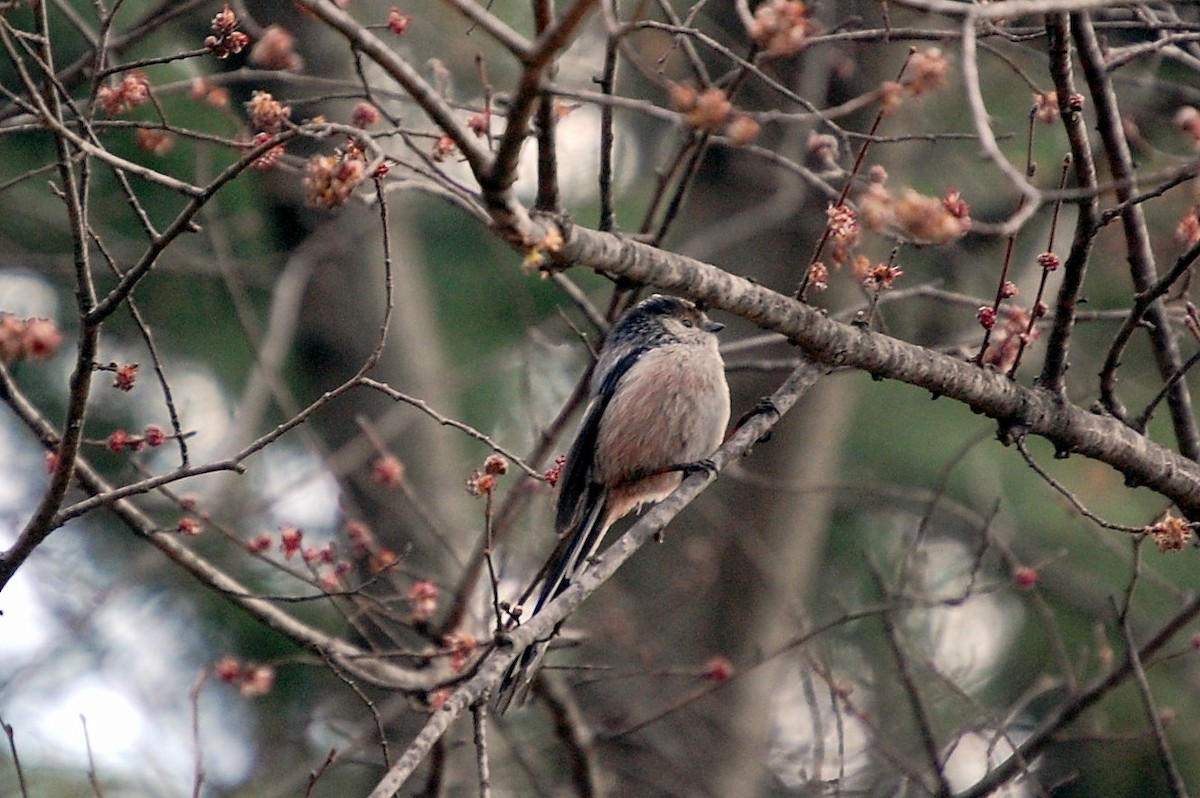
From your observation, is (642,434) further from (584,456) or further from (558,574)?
(558,574)

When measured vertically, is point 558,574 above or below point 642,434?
below

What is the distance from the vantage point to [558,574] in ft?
14.1

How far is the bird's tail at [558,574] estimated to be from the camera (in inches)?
135

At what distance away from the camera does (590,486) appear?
16.0ft

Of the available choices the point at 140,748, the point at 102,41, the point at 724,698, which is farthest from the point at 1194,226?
the point at 140,748

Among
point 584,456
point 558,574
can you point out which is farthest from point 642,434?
point 558,574

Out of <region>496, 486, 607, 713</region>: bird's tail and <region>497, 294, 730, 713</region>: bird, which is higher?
<region>497, 294, 730, 713</region>: bird

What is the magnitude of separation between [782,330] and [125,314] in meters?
5.05

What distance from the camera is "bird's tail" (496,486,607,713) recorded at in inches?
135

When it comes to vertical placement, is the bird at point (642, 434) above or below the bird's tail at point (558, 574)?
above

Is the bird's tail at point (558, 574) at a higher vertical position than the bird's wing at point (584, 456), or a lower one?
lower

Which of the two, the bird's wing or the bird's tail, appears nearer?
the bird's tail

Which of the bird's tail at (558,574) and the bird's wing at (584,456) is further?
the bird's wing at (584,456)

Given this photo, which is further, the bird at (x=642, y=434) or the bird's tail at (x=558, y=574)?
the bird at (x=642, y=434)
